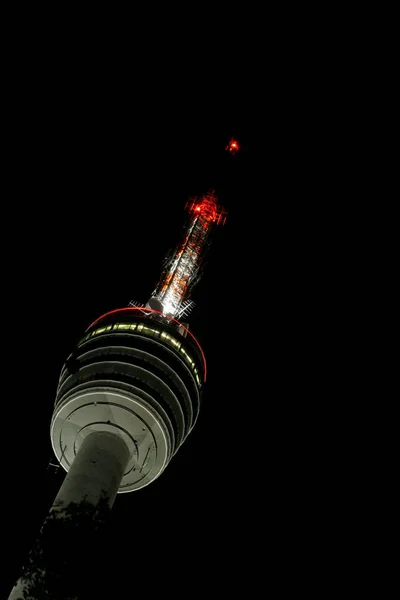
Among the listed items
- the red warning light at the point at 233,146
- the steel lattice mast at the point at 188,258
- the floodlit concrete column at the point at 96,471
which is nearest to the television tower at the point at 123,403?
the floodlit concrete column at the point at 96,471

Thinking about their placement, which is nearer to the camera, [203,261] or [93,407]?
[93,407]

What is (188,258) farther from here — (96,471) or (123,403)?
(96,471)

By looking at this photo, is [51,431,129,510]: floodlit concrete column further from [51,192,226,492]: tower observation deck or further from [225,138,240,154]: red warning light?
[225,138,240,154]: red warning light

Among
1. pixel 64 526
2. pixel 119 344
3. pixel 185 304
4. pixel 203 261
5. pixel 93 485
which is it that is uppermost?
pixel 203 261

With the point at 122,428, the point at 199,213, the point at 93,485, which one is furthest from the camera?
the point at 199,213

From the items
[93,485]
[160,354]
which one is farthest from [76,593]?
[160,354]

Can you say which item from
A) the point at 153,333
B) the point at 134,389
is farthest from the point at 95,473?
the point at 153,333

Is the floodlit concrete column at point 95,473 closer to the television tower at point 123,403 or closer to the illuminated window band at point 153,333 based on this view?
the television tower at point 123,403

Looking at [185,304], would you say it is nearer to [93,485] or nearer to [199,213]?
[199,213]
